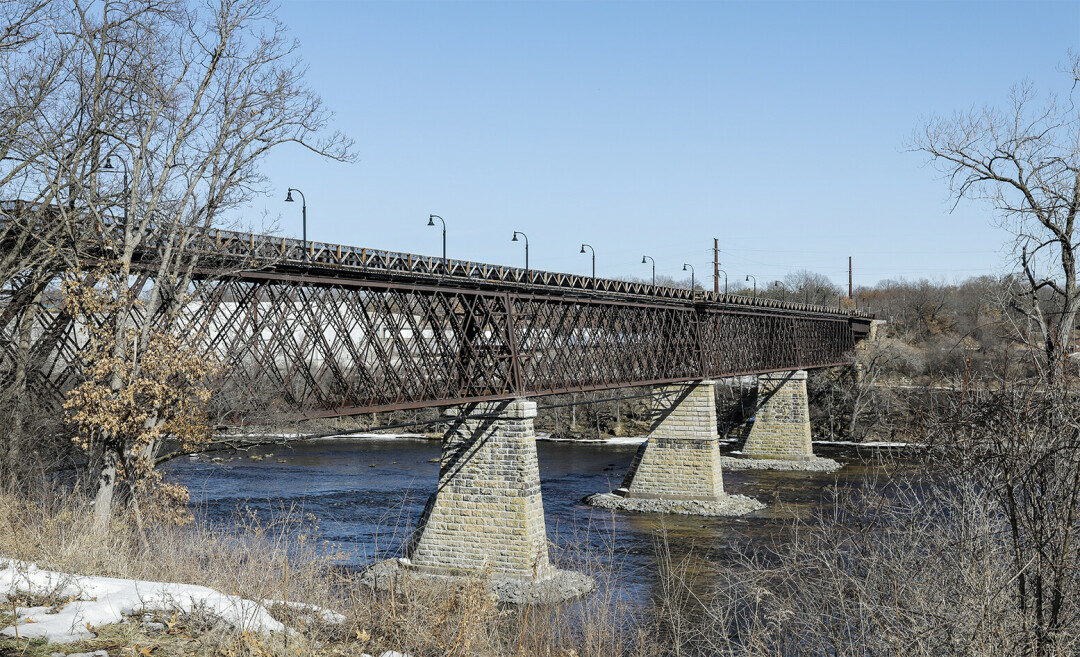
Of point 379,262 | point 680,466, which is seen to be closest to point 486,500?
point 379,262

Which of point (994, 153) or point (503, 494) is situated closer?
point (994, 153)

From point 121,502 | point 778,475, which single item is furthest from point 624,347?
point 121,502

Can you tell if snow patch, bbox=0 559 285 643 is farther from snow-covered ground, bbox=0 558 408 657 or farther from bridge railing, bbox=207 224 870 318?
bridge railing, bbox=207 224 870 318

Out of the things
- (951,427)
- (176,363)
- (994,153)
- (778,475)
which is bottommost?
(778,475)

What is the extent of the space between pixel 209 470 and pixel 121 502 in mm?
33178

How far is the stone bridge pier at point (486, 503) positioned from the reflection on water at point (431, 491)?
49.6 inches

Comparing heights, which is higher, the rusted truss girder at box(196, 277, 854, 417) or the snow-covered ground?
the rusted truss girder at box(196, 277, 854, 417)

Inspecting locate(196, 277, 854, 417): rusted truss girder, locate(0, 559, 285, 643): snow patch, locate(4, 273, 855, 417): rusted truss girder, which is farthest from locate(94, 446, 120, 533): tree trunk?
locate(0, 559, 285, 643): snow patch

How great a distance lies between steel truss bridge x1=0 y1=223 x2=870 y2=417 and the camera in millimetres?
23297

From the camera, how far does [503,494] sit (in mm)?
29172

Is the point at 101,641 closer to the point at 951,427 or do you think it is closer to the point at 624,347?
the point at 951,427

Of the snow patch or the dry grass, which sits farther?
the snow patch

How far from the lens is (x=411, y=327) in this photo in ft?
93.4

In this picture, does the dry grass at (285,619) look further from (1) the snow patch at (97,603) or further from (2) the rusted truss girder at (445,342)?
(2) the rusted truss girder at (445,342)
